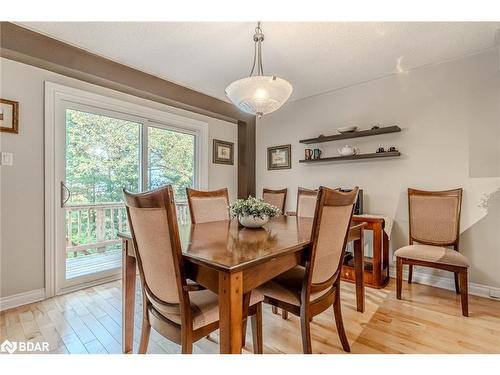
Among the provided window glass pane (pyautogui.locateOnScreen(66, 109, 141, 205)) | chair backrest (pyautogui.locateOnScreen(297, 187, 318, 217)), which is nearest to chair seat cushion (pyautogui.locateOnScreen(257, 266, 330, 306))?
chair backrest (pyautogui.locateOnScreen(297, 187, 318, 217))

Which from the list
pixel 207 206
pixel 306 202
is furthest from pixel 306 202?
pixel 207 206

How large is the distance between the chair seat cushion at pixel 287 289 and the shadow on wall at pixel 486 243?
1935 millimetres

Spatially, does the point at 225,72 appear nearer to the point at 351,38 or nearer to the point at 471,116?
the point at 351,38

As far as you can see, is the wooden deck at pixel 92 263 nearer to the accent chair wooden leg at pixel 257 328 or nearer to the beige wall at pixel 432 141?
the accent chair wooden leg at pixel 257 328

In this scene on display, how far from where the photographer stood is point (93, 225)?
307 centimetres

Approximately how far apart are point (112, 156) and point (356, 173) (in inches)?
114

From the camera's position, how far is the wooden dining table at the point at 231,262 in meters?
0.98

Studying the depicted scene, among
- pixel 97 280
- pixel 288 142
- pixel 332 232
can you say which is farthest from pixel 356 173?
pixel 97 280

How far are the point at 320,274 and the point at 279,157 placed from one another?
8.88 feet

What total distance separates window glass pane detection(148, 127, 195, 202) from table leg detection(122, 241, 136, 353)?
5.80 feet

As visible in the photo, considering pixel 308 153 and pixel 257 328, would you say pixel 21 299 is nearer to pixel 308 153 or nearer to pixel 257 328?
pixel 257 328

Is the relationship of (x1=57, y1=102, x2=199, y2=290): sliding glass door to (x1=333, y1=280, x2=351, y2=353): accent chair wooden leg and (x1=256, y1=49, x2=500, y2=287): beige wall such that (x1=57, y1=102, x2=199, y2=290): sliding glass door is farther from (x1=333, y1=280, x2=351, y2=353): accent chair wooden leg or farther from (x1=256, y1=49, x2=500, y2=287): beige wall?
(x1=333, y1=280, x2=351, y2=353): accent chair wooden leg

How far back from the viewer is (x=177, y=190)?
3543 mm
